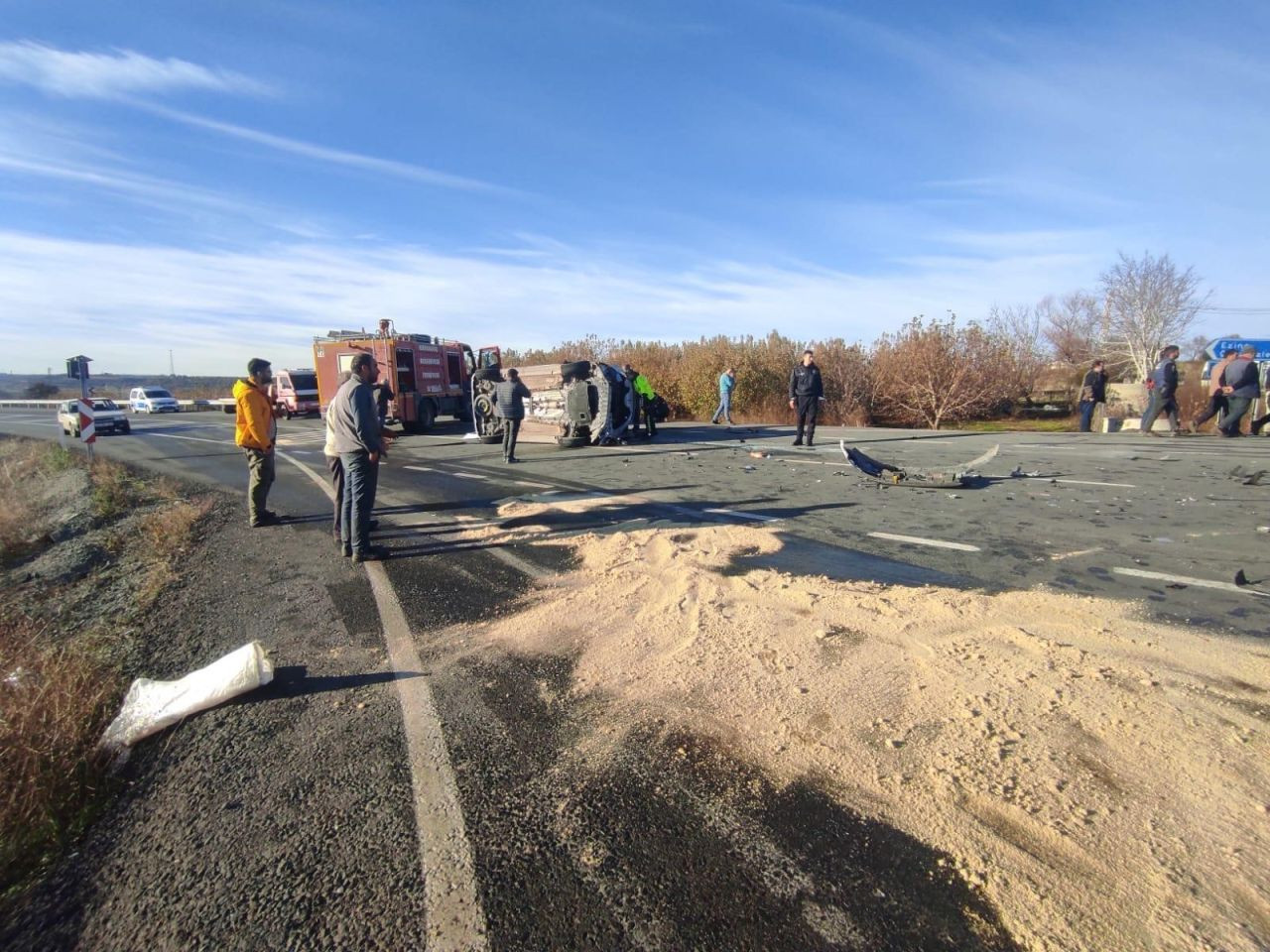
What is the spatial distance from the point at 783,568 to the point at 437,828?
3.48m

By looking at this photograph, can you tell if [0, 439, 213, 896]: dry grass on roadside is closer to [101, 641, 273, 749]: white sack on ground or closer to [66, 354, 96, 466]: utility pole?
[101, 641, 273, 749]: white sack on ground

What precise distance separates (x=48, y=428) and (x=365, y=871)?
39761 mm

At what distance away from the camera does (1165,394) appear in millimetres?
13477

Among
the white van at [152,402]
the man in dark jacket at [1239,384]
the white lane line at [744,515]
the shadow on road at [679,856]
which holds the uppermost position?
the man in dark jacket at [1239,384]

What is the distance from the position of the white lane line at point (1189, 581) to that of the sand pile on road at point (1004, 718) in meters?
0.92

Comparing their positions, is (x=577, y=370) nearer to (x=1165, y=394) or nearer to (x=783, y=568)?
(x=783, y=568)

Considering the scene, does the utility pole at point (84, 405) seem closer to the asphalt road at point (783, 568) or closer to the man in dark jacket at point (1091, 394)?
the asphalt road at point (783, 568)

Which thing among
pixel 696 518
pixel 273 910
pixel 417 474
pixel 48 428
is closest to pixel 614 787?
pixel 273 910

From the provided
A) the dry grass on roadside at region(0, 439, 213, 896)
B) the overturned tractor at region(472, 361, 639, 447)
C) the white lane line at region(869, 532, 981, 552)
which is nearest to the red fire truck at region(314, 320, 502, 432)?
the overturned tractor at region(472, 361, 639, 447)

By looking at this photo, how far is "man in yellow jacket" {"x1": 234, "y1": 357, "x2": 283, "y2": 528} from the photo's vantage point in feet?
24.0

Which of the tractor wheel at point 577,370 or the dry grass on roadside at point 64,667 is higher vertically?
the tractor wheel at point 577,370

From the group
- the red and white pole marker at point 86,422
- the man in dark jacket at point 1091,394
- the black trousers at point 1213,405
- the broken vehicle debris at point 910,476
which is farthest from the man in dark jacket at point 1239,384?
the red and white pole marker at point 86,422

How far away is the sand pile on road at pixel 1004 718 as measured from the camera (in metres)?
2.01

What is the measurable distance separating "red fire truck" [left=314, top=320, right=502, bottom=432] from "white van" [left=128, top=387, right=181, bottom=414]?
94.7ft
